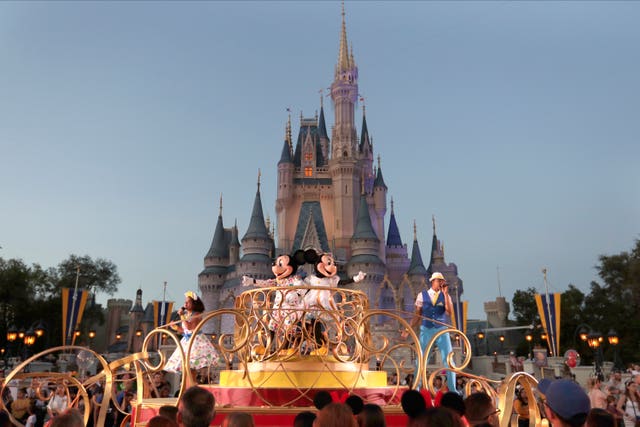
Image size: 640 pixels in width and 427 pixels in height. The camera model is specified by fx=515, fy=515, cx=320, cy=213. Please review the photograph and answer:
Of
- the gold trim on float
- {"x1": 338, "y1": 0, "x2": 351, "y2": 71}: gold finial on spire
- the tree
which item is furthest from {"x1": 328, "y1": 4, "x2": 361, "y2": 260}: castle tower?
the gold trim on float

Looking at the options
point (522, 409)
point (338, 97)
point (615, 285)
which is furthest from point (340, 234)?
point (522, 409)

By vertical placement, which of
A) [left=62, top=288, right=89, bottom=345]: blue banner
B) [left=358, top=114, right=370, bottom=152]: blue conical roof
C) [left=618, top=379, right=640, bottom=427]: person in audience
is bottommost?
[left=618, top=379, right=640, bottom=427]: person in audience

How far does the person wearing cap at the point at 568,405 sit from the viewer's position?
2.66 m

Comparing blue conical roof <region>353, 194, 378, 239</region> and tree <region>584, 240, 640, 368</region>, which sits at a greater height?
blue conical roof <region>353, 194, 378, 239</region>

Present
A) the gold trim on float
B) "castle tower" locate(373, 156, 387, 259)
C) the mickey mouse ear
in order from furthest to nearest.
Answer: "castle tower" locate(373, 156, 387, 259) → the mickey mouse ear → the gold trim on float

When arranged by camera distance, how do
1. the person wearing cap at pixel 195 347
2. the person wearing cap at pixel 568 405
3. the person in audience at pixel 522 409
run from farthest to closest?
the person in audience at pixel 522 409 → the person wearing cap at pixel 195 347 → the person wearing cap at pixel 568 405

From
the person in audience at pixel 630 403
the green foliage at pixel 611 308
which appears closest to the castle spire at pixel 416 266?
the green foliage at pixel 611 308

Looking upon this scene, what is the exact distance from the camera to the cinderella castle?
53.1 m

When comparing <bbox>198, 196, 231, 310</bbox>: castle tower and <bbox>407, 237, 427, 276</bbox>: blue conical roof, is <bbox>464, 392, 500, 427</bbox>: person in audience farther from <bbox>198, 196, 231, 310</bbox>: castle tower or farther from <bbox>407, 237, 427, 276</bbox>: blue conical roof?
<bbox>407, 237, 427, 276</bbox>: blue conical roof

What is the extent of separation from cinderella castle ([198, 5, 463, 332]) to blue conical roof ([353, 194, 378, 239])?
0.34 ft

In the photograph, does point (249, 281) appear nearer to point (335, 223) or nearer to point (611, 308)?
point (611, 308)

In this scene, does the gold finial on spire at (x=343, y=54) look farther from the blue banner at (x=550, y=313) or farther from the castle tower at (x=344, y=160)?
the blue banner at (x=550, y=313)

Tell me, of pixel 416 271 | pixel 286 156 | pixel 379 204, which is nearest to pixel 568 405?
pixel 416 271

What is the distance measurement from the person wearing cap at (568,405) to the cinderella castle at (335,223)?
47387 millimetres
